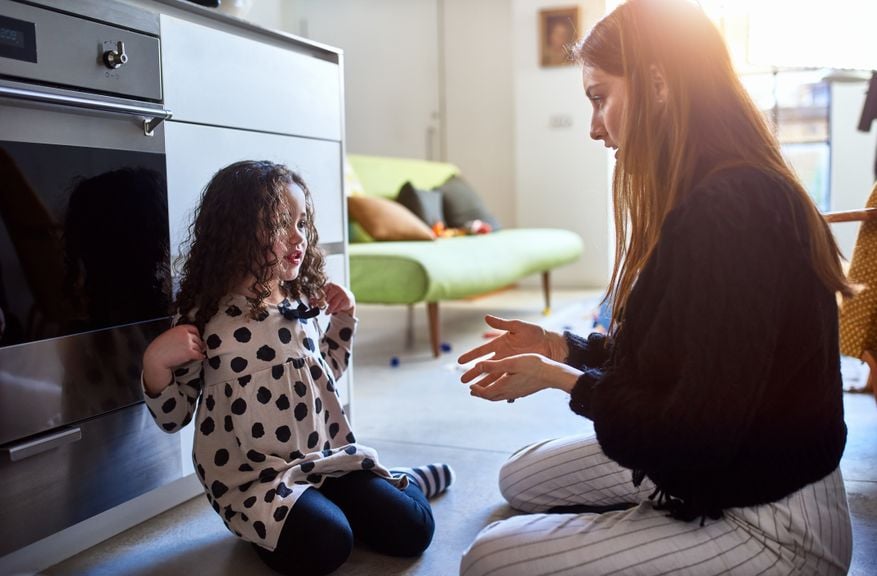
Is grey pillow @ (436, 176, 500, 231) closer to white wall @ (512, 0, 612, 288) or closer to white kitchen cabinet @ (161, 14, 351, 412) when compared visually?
white wall @ (512, 0, 612, 288)

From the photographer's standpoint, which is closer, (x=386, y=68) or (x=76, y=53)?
(x=76, y=53)

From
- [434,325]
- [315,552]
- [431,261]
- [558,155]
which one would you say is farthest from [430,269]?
[558,155]

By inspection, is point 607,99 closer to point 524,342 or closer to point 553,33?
point 524,342

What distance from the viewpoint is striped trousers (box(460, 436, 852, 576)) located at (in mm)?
1009

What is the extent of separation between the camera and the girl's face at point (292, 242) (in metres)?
1.41

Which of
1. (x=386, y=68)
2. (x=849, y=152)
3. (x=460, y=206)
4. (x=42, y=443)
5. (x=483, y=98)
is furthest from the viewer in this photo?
(x=386, y=68)

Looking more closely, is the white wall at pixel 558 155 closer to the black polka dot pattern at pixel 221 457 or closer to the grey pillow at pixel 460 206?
the grey pillow at pixel 460 206

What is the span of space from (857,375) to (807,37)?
116 centimetres

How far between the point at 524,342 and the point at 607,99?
402mm

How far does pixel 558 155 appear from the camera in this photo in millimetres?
5688

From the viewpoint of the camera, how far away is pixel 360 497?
141 cm

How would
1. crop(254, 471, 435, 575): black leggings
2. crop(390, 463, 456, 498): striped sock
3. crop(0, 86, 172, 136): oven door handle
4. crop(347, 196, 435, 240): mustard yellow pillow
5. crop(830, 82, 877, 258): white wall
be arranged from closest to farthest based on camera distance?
1. crop(0, 86, 172, 136): oven door handle
2. crop(254, 471, 435, 575): black leggings
3. crop(390, 463, 456, 498): striped sock
4. crop(347, 196, 435, 240): mustard yellow pillow
5. crop(830, 82, 877, 258): white wall

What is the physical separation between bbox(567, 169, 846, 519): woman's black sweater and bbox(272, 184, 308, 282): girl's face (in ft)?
1.93

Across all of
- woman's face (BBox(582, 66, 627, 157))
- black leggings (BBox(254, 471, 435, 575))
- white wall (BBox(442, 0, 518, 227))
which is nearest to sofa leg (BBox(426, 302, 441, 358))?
black leggings (BBox(254, 471, 435, 575))
